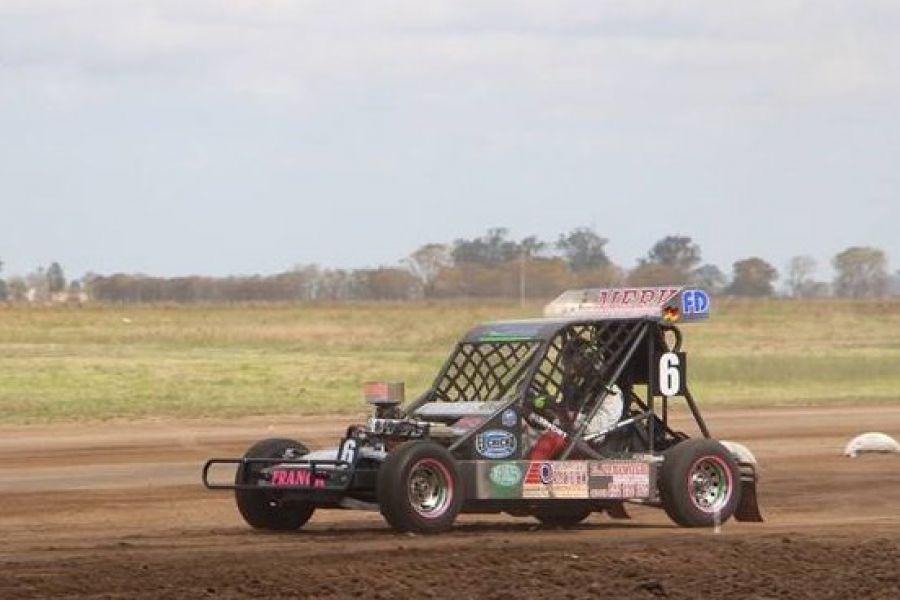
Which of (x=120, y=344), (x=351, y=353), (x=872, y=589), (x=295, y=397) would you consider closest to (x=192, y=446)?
(x=295, y=397)

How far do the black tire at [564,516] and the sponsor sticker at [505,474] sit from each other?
104 centimetres

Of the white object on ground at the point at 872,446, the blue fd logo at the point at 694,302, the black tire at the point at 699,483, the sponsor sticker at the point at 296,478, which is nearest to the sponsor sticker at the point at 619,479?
the black tire at the point at 699,483

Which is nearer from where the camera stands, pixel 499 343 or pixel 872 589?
pixel 872 589

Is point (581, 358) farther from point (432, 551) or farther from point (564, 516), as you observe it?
point (432, 551)

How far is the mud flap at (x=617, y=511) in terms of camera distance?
17.3m

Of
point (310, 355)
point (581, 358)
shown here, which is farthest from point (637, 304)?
point (310, 355)

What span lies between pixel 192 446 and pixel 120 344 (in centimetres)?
3355

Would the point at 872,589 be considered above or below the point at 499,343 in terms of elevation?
below

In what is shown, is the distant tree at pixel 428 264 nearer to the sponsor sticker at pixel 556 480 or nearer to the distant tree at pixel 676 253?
the distant tree at pixel 676 253

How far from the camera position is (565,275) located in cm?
7406

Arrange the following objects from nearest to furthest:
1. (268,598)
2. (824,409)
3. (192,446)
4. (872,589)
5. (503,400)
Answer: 1. (268,598)
2. (872,589)
3. (503,400)
4. (192,446)
5. (824,409)

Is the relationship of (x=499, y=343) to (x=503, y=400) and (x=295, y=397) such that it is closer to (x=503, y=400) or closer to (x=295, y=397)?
(x=503, y=400)

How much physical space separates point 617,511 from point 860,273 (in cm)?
9388

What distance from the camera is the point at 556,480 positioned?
53.7 ft
